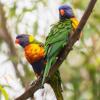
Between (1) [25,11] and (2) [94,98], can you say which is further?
(2) [94,98]

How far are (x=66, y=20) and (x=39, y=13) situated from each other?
1.12 meters

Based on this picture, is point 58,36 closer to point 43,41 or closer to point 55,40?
point 55,40

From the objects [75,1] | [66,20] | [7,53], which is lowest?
[7,53]

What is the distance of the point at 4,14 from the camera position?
2896mm

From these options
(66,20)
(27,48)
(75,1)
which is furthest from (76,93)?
(66,20)

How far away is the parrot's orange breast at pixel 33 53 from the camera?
2.01 meters

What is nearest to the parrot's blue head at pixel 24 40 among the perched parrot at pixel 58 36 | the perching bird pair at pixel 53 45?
the perching bird pair at pixel 53 45

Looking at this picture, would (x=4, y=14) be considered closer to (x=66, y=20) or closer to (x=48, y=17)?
(x=48, y=17)

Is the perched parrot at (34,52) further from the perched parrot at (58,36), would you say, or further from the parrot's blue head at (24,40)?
the perched parrot at (58,36)

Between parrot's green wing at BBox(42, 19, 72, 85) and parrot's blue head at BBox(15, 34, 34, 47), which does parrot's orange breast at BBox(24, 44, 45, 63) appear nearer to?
parrot's blue head at BBox(15, 34, 34, 47)

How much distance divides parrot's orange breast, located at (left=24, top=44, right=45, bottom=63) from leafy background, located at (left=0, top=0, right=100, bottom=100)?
1.49ft

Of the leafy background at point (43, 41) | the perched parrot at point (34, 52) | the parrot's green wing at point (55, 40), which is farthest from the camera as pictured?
the leafy background at point (43, 41)

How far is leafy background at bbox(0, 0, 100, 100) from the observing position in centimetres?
274

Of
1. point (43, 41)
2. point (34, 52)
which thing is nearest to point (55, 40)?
point (34, 52)
